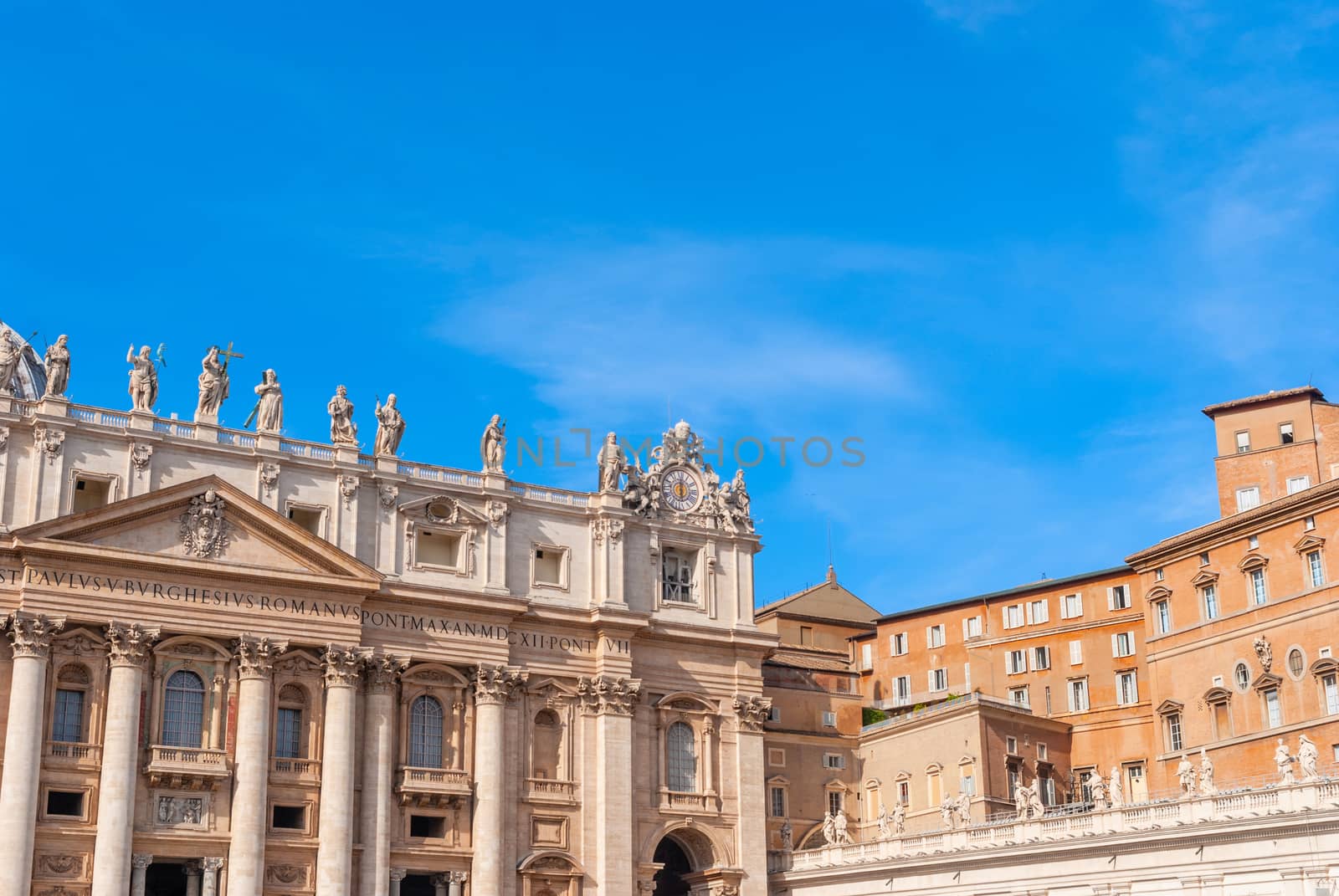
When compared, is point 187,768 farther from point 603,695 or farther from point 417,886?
point 603,695

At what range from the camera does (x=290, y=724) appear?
5412 cm

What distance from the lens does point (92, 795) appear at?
49906mm

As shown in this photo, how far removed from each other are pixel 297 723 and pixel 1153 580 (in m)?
31.9

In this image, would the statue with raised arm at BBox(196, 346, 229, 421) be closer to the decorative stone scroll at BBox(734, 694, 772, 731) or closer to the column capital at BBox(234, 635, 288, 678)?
the column capital at BBox(234, 635, 288, 678)

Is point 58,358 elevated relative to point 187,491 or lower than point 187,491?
elevated

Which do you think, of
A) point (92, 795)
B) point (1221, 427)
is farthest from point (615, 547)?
point (1221, 427)

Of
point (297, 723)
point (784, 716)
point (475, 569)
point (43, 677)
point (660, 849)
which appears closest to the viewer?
point (43, 677)

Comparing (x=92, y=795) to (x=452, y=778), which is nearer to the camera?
(x=92, y=795)

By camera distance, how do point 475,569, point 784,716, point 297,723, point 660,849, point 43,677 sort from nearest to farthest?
1. point 43,677
2. point 297,723
3. point 475,569
4. point 660,849
5. point 784,716

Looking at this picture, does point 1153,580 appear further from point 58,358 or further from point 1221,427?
point 58,358

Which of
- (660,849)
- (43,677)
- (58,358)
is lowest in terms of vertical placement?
(660,849)

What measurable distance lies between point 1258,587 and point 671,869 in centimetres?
2313

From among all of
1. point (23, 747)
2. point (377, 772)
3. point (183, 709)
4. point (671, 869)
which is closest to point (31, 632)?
point (23, 747)

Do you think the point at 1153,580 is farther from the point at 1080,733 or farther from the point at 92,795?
the point at 92,795
